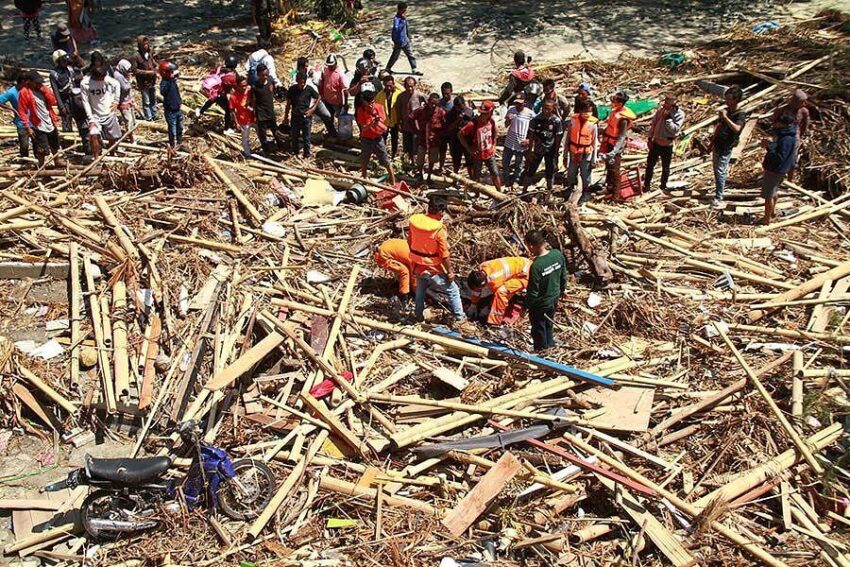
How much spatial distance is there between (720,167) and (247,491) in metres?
8.48

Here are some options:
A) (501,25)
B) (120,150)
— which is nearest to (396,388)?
(120,150)

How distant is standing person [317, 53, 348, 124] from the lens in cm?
1350

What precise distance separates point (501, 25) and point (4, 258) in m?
13.0

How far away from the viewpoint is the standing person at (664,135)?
11.3 metres

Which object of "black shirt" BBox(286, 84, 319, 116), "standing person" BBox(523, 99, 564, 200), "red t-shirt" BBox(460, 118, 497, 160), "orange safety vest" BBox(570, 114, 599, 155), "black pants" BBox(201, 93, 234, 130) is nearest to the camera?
"orange safety vest" BBox(570, 114, 599, 155)

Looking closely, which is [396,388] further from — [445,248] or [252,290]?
[252,290]

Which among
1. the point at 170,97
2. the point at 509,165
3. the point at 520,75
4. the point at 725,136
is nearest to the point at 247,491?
the point at 509,165

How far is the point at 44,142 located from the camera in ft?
41.1

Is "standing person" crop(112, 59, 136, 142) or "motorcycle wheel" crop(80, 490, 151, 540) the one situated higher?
"standing person" crop(112, 59, 136, 142)

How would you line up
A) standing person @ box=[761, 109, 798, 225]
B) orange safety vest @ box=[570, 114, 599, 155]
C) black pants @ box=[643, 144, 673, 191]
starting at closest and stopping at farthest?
standing person @ box=[761, 109, 798, 225] < orange safety vest @ box=[570, 114, 599, 155] < black pants @ box=[643, 144, 673, 191]

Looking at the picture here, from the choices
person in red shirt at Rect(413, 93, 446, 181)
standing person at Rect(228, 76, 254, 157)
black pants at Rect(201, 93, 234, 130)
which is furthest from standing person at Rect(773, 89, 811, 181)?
black pants at Rect(201, 93, 234, 130)

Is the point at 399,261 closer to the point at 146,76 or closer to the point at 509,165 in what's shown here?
the point at 509,165

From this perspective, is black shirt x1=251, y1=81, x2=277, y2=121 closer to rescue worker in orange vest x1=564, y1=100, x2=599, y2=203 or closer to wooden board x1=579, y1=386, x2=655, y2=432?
rescue worker in orange vest x1=564, y1=100, x2=599, y2=203

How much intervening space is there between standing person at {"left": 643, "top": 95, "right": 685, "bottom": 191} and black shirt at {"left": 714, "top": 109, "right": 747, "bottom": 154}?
1.88ft
